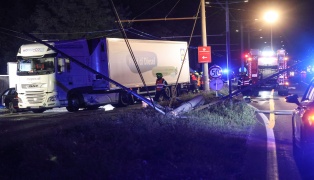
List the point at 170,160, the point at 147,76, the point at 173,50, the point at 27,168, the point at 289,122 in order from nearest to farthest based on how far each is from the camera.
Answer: the point at 27,168, the point at 170,160, the point at 289,122, the point at 147,76, the point at 173,50

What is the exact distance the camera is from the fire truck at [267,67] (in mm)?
31016

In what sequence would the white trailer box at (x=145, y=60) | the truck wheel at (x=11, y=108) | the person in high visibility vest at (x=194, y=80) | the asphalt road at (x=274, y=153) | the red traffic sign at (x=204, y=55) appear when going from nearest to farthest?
the asphalt road at (x=274, y=153) < the white trailer box at (x=145, y=60) < the red traffic sign at (x=204, y=55) < the truck wheel at (x=11, y=108) < the person in high visibility vest at (x=194, y=80)

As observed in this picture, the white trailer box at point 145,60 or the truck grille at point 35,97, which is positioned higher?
the white trailer box at point 145,60

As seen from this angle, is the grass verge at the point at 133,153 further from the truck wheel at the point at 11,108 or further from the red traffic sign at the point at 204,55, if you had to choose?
the truck wheel at the point at 11,108

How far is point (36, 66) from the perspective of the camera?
21219mm

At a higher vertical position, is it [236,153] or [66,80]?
[66,80]

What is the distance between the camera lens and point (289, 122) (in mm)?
15586

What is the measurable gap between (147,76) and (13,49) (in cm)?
1804

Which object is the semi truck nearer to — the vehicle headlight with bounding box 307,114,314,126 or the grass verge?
the grass verge

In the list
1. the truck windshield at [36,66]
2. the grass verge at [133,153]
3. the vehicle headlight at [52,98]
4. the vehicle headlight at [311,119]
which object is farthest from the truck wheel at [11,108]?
the vehicle headlight at [311,119]

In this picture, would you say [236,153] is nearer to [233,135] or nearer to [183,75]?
[233,135]

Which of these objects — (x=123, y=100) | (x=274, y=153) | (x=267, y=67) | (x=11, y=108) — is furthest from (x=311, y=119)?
(x=267, y=67)

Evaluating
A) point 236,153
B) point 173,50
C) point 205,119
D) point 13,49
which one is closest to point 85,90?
point 173,50

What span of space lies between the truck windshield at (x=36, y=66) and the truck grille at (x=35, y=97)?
3.07ft
